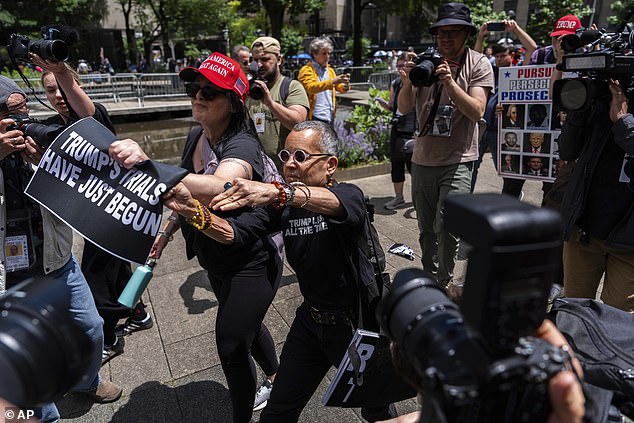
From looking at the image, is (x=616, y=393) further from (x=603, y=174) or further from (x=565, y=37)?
(x=565, y=37)

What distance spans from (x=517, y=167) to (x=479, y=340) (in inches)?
137

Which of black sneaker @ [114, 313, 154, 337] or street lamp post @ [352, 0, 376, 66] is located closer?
black sneaker @ [114, 313, 154, 337]

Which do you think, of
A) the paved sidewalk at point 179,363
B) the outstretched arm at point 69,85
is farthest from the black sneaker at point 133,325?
the outstretched arm at point 69,85

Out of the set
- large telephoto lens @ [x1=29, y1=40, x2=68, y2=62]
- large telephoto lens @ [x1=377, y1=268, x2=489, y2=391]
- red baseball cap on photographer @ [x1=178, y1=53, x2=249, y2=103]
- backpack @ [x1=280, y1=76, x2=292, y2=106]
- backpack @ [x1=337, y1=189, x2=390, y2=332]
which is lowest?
backpack @ [x1=337, y1=189, x2=390, y2=332]

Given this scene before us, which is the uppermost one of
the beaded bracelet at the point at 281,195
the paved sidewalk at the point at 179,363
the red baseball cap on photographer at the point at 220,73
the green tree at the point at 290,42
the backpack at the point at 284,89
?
the green tree at the point at 290,42

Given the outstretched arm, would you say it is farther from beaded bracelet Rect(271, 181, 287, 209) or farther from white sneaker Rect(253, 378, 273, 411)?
white sneaker Rect(253, 378, 273, 411)

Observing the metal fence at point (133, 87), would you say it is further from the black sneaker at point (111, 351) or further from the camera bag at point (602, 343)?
the camera bag at point (602, 343)

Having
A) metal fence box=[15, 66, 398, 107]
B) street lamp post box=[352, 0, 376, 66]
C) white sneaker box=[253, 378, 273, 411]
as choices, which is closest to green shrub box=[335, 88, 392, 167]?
white sneaker box=[253, 378, 273, 411]

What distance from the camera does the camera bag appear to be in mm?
1161

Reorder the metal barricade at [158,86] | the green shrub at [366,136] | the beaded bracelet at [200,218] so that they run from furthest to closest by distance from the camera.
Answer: the metal barricade at [158,86]
the green shrub at [366,136]
the beaded bracelet at [200,218]

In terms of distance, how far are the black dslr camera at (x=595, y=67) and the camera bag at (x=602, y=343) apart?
137 cm

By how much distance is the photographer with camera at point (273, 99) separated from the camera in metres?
3.95

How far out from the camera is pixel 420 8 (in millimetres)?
29453

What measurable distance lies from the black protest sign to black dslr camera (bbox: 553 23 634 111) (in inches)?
79.0
